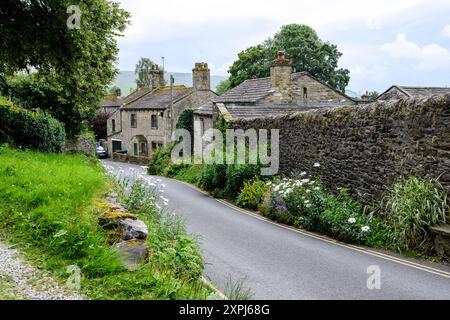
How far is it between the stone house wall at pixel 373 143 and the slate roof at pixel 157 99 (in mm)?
33952

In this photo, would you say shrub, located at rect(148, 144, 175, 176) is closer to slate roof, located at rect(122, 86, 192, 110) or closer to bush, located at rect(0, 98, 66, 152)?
slate roof, located at rect(122, 86, 192, 110)

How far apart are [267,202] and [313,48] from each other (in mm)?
42907

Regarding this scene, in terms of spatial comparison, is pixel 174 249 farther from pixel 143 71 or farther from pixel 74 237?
pixel 143 71

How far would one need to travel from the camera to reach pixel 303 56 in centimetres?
5531

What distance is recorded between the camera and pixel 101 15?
15.1 m

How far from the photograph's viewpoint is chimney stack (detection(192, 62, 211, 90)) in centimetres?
4728

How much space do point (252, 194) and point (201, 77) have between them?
107 feet

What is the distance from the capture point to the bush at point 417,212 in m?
10.2

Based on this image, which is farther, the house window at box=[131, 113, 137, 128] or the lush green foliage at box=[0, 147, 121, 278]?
the house window at box=[131, 113, 137, 128]

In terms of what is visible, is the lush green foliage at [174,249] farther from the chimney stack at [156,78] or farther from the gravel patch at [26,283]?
the chimney stack at [156,78]

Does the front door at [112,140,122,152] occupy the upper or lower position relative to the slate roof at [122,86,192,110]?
lower

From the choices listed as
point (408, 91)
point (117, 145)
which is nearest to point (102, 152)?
point (117, 145)

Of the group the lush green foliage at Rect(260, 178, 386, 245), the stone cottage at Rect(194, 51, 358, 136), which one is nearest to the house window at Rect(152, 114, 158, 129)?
the stone cottage at Rect(194, 51, 358, 136)

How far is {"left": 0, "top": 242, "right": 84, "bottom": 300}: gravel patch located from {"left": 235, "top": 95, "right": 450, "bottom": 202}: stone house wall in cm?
840
